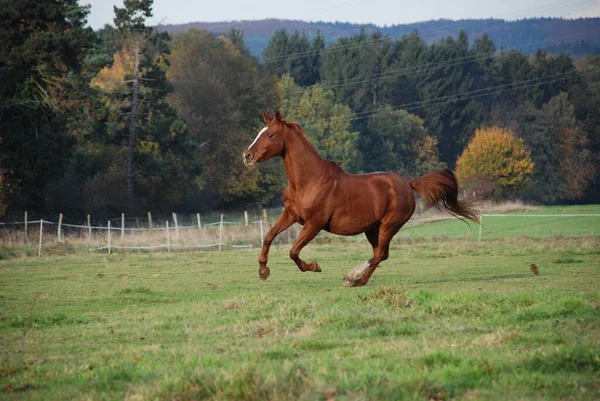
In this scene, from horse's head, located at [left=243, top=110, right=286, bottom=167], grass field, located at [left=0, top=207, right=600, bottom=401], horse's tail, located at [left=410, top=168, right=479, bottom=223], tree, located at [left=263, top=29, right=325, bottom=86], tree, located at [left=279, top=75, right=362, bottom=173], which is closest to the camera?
grass field, located at [left=0, top=207, right=600, bottom=401]

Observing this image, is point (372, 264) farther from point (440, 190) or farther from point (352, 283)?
point (440, 190)

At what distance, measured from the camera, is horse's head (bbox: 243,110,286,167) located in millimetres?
15688

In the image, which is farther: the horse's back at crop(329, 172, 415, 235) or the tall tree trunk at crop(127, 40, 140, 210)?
the tall tree trunk at crop(127, 40, 140, 210)

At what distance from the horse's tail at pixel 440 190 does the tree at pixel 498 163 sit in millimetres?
70196

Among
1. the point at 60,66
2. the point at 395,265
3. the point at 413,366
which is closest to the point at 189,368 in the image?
the point at 413,366

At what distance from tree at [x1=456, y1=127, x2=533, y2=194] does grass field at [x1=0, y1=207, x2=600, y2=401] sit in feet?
229

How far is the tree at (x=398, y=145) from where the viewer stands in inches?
3984

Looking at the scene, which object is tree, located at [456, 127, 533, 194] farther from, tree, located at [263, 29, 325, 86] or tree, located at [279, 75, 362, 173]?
tree, located at [263, 29, 325, 86]

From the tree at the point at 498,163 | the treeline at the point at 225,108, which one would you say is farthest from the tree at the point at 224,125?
the tree at the point at 498,163

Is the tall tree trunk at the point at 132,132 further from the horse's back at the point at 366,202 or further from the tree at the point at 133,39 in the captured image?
the horse's back at the point at 366,202

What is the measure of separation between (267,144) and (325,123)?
7760 centimetres

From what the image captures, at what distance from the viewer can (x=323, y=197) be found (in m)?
15.7

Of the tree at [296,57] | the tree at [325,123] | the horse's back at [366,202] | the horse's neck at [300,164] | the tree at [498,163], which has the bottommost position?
the tree at [498,163]

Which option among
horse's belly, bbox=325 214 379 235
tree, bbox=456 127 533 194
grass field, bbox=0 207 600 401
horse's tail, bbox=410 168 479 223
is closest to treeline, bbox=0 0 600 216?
tree, bbox=456 127 533 194
